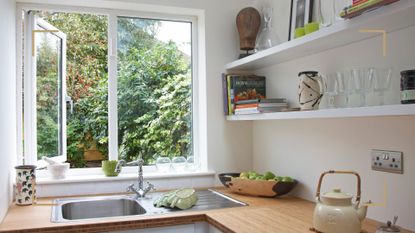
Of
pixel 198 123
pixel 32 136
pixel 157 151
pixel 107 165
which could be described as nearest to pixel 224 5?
pixel 198 123

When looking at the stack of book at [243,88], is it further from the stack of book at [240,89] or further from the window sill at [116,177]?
the window sill at [116,177]

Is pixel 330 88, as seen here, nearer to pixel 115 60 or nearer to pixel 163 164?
pixel 163 164

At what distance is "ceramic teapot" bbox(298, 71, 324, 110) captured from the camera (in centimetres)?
197

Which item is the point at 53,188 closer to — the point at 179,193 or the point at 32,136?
the point at 32,136

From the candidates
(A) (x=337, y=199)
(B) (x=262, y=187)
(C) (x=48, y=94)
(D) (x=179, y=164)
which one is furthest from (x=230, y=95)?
(A) (x=337, y=199)

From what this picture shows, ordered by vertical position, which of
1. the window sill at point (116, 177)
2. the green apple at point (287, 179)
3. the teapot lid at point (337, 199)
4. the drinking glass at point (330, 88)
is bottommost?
the window sill at point (116, 177)

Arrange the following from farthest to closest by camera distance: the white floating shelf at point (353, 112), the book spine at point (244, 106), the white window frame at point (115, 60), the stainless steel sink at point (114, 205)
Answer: the white window frame at point (115, 60) → the book spine at point (244, 106) → the stainless steel sink at point (114, 205) → the white floating shelf at point (353, 112)

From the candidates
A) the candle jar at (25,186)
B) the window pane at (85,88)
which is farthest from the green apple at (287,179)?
the candle jar at (25,186)

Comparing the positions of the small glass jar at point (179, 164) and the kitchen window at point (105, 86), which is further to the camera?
the small glass jar at point (179, 164)

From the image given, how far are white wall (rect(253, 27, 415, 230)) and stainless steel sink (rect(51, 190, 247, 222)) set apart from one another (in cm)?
46

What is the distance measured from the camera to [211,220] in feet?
6.41

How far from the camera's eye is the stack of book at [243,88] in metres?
2.74

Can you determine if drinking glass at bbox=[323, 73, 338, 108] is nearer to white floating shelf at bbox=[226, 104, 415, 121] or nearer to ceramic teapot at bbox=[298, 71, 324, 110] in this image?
ceramic teapot at bbox=[298, 71, 324, 110]

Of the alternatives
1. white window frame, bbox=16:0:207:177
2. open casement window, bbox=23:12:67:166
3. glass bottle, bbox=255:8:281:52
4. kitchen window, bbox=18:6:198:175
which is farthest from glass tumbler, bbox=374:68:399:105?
open casement window, bbox=23:12:67:166
